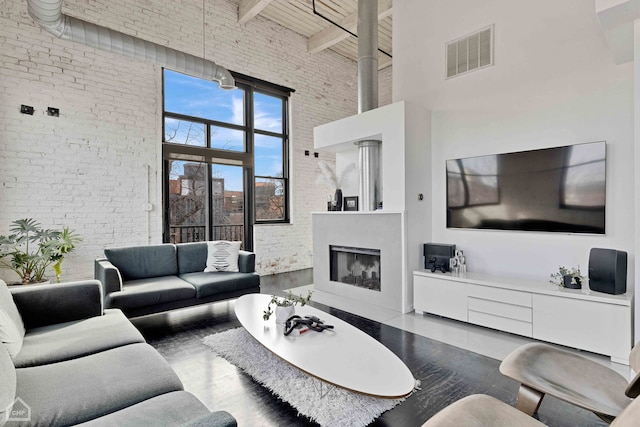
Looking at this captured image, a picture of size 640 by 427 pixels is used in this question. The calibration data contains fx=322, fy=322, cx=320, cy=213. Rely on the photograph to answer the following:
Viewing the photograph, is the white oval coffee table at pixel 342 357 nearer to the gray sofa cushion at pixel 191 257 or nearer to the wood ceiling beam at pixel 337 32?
the gray sofa cushion at pixel 191 257

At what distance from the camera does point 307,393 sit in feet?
6.98

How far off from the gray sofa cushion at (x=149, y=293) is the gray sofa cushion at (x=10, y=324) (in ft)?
2.98

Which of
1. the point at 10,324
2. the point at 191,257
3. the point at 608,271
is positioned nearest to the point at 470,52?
the point at 608,271

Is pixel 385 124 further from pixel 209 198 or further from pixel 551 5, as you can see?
pixel 209 198

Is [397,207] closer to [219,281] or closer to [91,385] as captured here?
[219,281]

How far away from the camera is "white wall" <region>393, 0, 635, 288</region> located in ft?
9.54

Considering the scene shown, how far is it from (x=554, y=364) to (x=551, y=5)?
3.53 m

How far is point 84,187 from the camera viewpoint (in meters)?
4.37

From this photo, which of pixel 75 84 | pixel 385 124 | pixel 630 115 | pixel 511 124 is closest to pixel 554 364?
pixel 630 115

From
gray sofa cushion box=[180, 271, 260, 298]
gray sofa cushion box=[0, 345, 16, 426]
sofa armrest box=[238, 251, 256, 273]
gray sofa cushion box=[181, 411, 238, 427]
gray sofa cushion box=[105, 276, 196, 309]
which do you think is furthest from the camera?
sofa armrest box=[238, 251, 256, 273]

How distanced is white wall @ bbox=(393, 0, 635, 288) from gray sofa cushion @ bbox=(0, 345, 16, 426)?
4.01m

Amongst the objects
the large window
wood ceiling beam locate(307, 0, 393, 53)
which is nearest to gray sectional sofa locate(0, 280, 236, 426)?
the large window

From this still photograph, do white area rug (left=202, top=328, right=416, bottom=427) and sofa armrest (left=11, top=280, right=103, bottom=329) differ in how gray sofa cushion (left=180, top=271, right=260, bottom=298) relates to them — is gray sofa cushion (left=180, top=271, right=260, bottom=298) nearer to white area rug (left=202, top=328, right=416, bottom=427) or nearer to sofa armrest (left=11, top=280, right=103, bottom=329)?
white area rug (left=202, top=328, right=416, bottom=427)

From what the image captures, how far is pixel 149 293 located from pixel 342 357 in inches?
89.8
